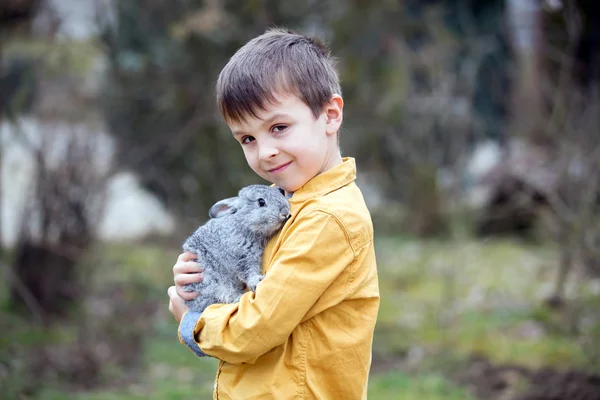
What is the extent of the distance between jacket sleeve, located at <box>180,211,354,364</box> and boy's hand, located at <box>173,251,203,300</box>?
185mm

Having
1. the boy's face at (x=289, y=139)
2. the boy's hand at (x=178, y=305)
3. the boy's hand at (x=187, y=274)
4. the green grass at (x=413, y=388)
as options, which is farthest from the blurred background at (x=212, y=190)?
the boy's face at (x=289, y=139)

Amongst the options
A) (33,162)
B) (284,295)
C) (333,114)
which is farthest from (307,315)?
(33,162)

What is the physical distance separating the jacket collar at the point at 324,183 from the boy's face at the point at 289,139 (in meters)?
0.03

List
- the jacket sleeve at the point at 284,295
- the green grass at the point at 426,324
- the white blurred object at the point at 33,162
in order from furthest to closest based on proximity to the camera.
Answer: the white blurred object at the point at 33,162
the green grass at the point at 426,324
the jacket sleeve at the point at 284,295

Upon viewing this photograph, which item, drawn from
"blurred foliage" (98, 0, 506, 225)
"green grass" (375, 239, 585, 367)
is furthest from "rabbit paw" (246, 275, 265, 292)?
"blurred foliage" (98, 0, 506, 225)

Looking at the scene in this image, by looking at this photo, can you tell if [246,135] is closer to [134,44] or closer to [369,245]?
[369,245]

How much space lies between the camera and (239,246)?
2.25 meters

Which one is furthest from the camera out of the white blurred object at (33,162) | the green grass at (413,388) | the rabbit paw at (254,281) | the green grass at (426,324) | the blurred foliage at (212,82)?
the blurred foliage at (212,82)

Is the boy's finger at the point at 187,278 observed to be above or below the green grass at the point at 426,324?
above

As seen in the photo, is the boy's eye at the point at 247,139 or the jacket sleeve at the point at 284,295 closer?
the jacket sleeve at the point at 284,295

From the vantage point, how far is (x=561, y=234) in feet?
21.4

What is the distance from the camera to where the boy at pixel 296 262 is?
6.77 feet

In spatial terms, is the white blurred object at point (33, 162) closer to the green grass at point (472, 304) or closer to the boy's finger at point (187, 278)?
the green grass at point (472, 304)

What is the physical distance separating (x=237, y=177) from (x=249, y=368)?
5808 millimetres
